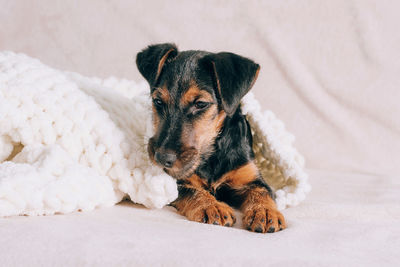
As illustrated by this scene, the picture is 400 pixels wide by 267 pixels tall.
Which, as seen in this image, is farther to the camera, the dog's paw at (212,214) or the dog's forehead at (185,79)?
the dog's forehead at (185,79)

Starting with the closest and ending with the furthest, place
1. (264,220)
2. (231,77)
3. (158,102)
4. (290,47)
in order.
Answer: (264,220), (231,77), (158,102), (290,47)

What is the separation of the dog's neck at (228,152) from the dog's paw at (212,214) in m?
0.28

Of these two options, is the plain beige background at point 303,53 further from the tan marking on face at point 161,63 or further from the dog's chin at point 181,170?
the tan marking on face at point 161,63

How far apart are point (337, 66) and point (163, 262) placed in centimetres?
257

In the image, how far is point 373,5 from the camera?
11.5ft

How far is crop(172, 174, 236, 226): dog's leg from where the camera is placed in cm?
198

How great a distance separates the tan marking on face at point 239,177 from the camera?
2.37 metres

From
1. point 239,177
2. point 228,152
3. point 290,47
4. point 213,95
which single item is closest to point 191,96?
point 213,95

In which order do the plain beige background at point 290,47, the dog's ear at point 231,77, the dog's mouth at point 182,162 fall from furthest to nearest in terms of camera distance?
1. the plain beige background at point 290,47
2. the dog's ear at point 231,77
3. the dog's mouth at point 182,162

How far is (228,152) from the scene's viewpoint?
7.84 feet

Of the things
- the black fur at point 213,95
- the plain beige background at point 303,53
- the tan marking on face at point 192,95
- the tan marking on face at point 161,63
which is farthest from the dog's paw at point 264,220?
the tan marking on face at point 161,63

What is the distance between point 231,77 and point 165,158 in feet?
1.65

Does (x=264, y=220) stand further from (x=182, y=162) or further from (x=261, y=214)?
(x=182, y=162)

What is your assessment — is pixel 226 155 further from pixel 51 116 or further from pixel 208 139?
pixel 51 116
